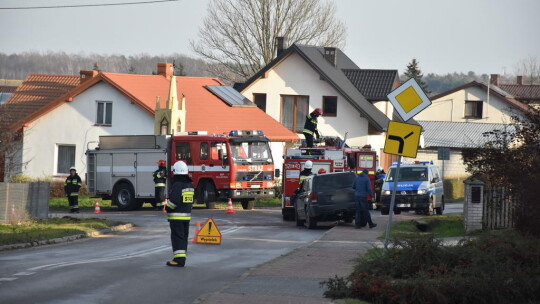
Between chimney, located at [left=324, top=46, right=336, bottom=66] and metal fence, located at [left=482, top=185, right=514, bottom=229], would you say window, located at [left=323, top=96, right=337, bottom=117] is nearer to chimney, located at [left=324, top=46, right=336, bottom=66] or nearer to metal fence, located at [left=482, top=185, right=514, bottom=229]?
chimney, located at [left=324, top=46, right=336, bottom=66]

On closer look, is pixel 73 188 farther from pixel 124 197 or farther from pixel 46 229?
pixel 46 229

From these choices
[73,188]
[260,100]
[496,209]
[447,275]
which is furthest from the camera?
[260,100]

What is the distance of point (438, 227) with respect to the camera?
27.5m

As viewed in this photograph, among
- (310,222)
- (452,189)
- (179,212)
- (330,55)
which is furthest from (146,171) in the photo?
(330,55)

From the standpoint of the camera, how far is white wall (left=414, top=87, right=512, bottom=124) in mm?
80625

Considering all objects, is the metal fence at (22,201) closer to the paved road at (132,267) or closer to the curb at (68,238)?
the curb at (68,238)

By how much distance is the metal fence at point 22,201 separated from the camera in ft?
80.6

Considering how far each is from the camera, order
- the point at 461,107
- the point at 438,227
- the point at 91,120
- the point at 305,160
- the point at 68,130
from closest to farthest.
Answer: the point at 438,227
the point at 305,160
the point at 91,120
the point at 68,130
the point at 461,107

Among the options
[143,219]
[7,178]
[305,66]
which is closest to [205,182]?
[143,219]

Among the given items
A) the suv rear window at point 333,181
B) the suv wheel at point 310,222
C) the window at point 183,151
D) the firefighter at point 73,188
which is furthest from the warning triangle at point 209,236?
the window at point 183,151

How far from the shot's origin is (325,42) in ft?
243

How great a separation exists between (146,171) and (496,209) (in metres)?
16.4

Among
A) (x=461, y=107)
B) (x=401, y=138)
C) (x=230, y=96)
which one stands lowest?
(x=401, y=138)

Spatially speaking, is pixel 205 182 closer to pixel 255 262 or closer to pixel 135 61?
pixel 255 262
